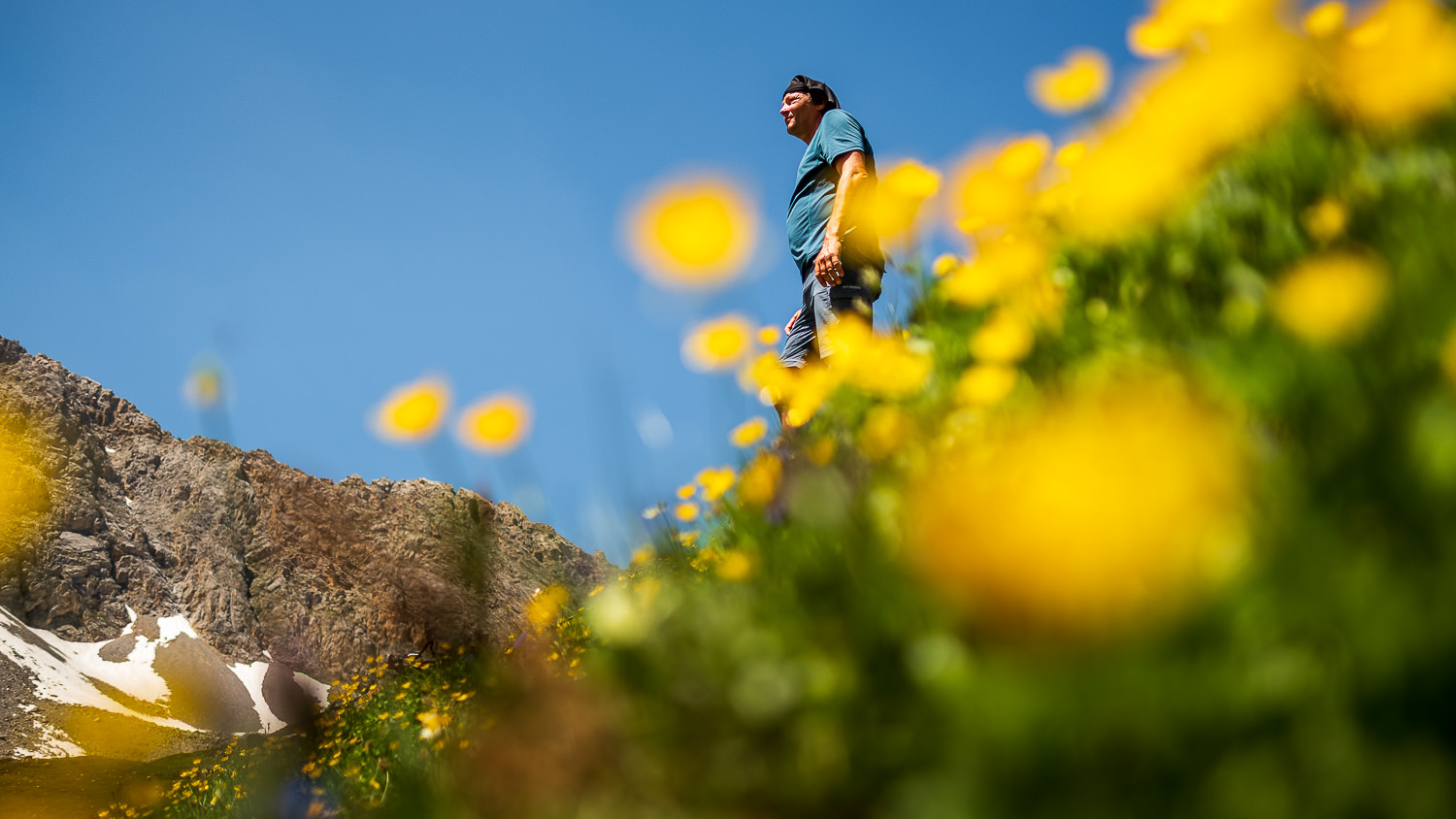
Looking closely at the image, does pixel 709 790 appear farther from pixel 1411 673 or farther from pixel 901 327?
pixel 901 327

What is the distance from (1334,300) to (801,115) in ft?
13.3

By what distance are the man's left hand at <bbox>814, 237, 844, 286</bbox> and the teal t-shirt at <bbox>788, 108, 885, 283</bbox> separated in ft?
0.20

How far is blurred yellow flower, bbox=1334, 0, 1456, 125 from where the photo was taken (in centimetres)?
164

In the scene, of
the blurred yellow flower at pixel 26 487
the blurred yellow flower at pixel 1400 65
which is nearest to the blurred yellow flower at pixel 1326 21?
the blurred yellow flower at pixel 1400 65

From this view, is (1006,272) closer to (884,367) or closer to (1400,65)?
(884,367)

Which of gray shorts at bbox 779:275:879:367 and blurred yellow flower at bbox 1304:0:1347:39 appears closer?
blurred yellow flower at bbox 1304:0:1347:39

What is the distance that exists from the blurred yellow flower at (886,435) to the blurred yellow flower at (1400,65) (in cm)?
120

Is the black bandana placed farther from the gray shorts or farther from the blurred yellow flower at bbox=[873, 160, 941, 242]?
the blurred yellow flower at bbox=[873, 160, 941, 242]

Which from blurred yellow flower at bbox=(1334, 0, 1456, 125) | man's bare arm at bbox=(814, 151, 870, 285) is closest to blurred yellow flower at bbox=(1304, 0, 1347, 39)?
blurred yellow flower at bbox=(1334, 0, 1456, 125)

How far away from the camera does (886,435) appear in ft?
6.26

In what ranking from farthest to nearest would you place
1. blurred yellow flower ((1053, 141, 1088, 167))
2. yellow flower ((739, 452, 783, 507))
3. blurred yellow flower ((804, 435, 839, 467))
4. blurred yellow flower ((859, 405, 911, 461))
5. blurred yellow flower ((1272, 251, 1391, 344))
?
yellow flower ((739, 452, 783, 507))
blurred yellow flower ((1053, 141, 1088, 167))
blurred yellow flower ((804, 435, 839, 467))
blurred yellow flower ((859, 405, 911, 461))
blurred yellow flower ((1272, 251, 1391, 344))

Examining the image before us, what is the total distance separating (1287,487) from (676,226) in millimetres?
1340

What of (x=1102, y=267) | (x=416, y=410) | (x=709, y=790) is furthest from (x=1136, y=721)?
(x=416, y=410)

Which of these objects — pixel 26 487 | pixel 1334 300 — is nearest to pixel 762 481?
pixel 1334 300
